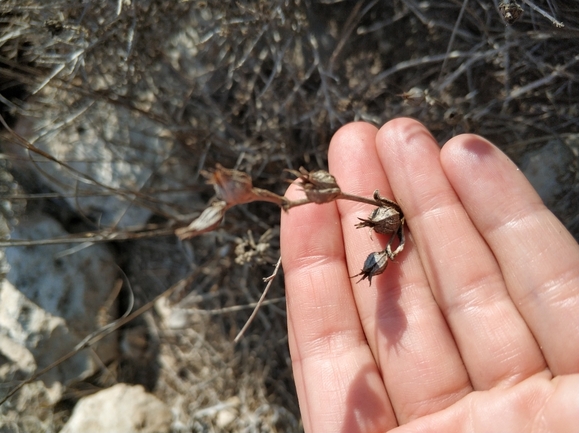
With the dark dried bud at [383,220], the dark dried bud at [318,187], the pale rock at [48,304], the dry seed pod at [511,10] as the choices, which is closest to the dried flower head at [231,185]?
the dark dried bud at [318,187]

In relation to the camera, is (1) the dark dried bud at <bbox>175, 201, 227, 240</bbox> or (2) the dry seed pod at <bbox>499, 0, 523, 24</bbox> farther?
(2) the dry seed pod at <bbox>499, 0, 523, 24</bbox>

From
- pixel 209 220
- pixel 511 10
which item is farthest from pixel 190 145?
pixel 511 10

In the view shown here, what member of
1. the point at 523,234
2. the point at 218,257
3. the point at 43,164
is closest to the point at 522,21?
the point at 523,234

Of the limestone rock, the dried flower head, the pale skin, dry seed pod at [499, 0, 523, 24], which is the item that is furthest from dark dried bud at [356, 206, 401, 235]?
the limestone rock

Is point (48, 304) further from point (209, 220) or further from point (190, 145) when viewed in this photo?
point (209, 220)

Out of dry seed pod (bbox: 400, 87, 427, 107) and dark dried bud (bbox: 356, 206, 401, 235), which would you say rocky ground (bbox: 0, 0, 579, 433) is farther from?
dark dried bud (bbox: 356, 206, 401, 235)

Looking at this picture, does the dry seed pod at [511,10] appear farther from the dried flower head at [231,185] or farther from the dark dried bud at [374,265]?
the dried flower head at [231,185]
